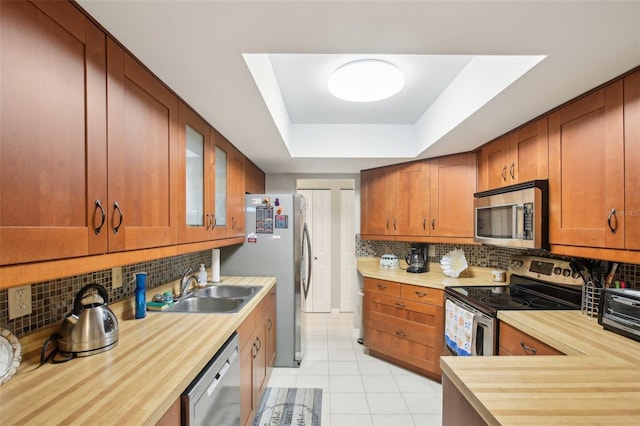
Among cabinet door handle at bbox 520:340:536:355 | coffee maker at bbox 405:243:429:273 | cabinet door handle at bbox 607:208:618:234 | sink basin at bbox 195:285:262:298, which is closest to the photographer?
cabinet door handle at bbox 607:208:618:234

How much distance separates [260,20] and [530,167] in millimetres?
1926

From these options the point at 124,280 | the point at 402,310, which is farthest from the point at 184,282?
the point at 402,310

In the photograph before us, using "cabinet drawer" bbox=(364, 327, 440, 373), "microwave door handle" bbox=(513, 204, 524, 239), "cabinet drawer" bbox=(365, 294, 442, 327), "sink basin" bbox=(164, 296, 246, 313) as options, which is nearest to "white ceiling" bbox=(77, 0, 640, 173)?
"microwave door handle" bbox=(513, 204, 524, 239)

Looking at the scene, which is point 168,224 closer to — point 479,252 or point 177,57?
point 177,57

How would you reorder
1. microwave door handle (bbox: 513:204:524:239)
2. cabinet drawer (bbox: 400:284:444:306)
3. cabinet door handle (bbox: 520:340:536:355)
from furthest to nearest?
cabinet drawer (bbox: 400:284:444:306), microwave door handle (bbox: 513:204:524:239), cabinet door handle (bbox: 520:340:536:355)

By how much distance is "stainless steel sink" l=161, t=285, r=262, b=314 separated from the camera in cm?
204

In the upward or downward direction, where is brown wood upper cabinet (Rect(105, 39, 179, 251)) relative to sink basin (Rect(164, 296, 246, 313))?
upward

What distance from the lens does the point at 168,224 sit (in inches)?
58.4

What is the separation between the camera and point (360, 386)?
2.55 m

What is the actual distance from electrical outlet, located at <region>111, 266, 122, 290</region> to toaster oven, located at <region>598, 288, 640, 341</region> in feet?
8.25

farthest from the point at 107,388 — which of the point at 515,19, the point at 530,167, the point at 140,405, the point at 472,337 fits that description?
the point at 530,167

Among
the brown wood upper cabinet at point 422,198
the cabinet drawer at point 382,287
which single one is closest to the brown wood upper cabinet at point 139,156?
the cabinet drawer at point 382,287

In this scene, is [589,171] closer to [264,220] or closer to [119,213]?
[119,213]

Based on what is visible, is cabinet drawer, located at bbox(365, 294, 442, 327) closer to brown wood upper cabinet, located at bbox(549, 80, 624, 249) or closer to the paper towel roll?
brown wood upper cabinet, located at bbox(549, 80, 624, 249)
